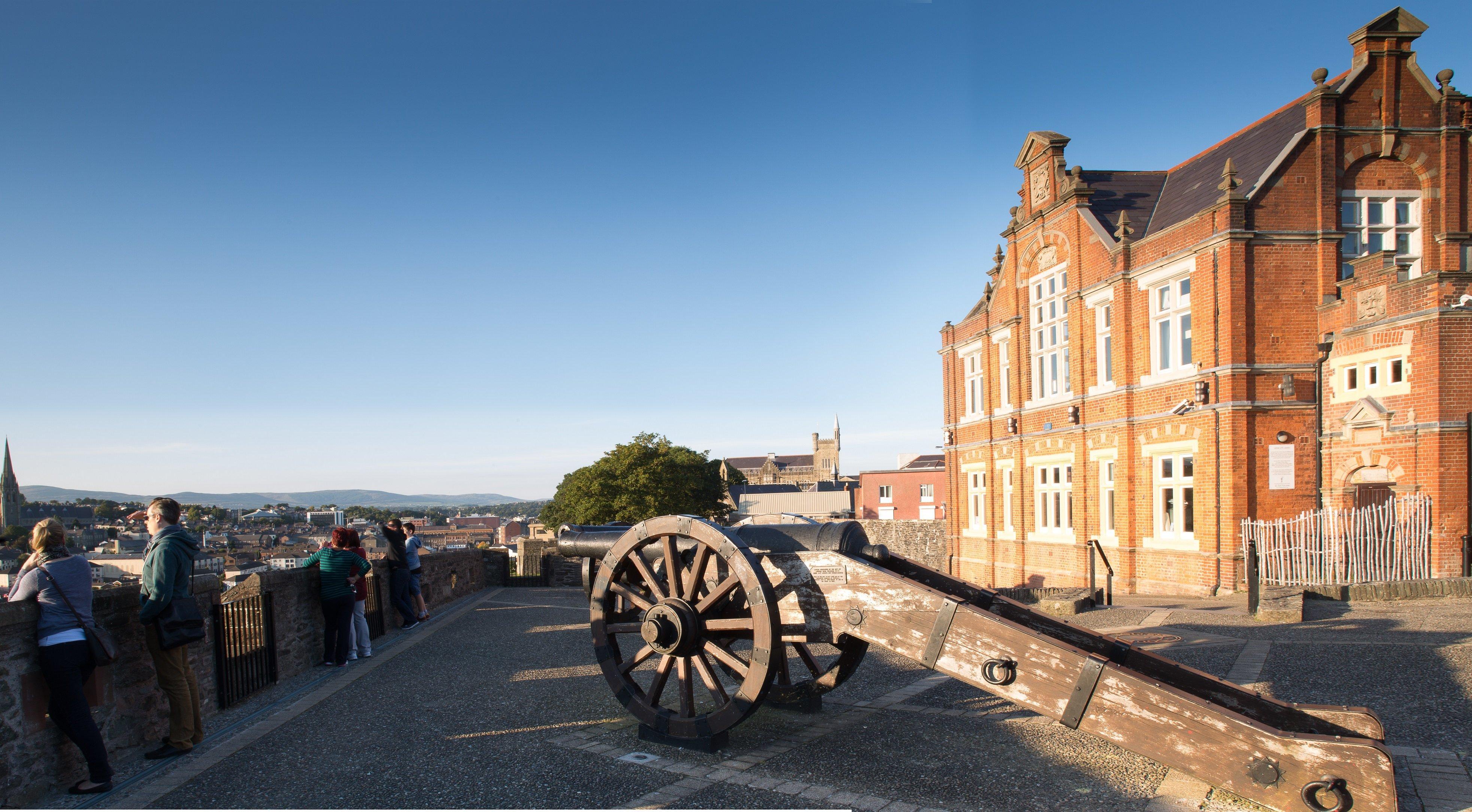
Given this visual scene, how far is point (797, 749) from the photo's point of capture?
5.18m

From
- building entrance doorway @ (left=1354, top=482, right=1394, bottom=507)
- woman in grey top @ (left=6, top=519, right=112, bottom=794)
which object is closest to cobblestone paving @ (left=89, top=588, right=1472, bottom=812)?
woman in grey top @ (left=6, top=519, right=112, bottom=794)

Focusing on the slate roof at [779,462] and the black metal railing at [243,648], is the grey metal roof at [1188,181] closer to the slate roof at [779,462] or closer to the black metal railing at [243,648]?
the black metal railing at [243,648]

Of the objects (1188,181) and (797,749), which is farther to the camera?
(1188,181)

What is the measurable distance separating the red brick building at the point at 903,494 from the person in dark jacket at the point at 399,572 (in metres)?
47.8

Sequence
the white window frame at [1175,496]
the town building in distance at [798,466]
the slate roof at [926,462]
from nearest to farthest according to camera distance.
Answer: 1. the white window frame at [1175,496]
2. the slate roof at [926,462]
3. the town building in distance at [798,466]

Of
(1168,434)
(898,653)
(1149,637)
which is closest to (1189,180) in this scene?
(1168,434)

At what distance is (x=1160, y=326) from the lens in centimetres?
1541

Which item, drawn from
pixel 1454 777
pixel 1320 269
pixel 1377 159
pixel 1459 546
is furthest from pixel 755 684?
pixel 1377 159

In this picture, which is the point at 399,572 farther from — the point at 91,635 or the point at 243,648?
the point at 91,635

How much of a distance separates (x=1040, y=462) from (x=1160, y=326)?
4726 millimetres

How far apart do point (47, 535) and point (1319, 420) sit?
16.0 metres

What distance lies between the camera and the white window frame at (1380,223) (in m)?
14.0

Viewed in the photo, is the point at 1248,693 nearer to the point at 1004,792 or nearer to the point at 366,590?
the point at 1004,792

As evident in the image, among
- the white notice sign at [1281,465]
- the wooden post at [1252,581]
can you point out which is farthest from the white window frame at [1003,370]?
the wooden post at [1252,581]
